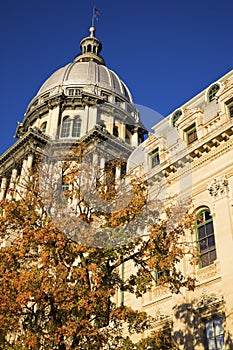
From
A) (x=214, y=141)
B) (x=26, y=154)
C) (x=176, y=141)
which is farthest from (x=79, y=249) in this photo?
(x=26, y=154)

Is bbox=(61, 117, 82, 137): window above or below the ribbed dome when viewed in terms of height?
below

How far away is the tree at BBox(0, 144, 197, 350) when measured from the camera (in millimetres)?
14938

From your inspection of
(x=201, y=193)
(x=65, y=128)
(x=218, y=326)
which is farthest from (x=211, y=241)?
(x=65, y=128)

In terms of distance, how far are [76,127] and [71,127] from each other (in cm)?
80

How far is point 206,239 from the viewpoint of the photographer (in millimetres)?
22688

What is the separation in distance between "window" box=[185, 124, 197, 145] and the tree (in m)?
9.64

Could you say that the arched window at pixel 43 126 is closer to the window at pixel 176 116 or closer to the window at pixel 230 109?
the window at pixel 176 116

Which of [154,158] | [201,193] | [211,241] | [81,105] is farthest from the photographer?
[81,105]

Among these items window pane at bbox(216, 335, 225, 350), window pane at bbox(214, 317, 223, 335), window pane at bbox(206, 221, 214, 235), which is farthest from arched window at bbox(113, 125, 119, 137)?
window pane at bbox(216, 335, 225, 350)

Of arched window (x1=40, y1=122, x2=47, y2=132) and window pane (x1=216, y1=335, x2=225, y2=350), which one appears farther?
arched window (x1=40, y1=122, x2=47, y2=132)

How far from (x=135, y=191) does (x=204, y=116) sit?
11.6 meters

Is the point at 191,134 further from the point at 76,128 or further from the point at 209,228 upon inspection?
the point at 76,128

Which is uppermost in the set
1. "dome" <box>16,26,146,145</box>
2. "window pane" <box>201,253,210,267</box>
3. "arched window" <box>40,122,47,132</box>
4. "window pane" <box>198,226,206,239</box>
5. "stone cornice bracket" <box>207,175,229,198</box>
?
"dome" <box>16,26,146,145</box>

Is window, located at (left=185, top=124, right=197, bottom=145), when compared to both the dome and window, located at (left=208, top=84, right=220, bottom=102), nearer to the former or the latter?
window, located at (left=208, top=84, right=220, bottom=102)
